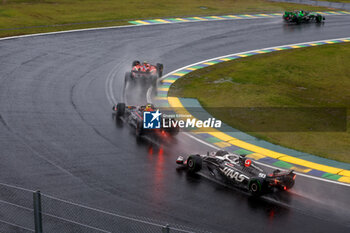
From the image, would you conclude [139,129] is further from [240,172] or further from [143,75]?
[143,75]

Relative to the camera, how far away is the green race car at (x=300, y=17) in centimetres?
4903

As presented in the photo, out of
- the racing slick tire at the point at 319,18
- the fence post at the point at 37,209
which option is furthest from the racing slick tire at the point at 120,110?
the racing slick tire at the point at 319,18

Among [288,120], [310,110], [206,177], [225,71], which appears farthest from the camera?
[225,71]

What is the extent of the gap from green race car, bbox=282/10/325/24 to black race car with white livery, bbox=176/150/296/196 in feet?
111

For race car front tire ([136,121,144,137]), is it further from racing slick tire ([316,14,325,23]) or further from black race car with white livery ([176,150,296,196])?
racing slick tire ([316,14,325,23])

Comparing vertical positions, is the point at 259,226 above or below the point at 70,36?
below

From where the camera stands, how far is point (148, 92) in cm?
2881

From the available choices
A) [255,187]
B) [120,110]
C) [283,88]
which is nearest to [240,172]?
[255,187]

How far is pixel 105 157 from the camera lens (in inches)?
752

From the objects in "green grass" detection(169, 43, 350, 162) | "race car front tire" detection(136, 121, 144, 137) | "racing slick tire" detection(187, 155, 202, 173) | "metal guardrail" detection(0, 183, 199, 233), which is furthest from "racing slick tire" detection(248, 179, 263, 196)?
"race car front tire" detection(136, 121, 144, 137)

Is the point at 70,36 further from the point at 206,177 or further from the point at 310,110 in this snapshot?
the point at 206,177

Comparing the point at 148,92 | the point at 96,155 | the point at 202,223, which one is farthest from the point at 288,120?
the point at 202,223

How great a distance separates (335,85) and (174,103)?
1096 cm

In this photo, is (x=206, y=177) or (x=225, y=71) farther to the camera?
(x=225, y=71)
